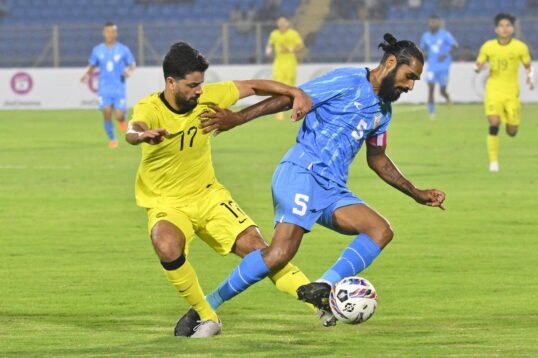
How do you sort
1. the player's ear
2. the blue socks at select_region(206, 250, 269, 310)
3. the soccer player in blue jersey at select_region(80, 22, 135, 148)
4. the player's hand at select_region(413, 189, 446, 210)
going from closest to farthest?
the blue socks at select_region(206, 250, 269, 310) → the player's ear → the player's hand at select_region(413, 189, 446, 210) → the soccer player in blue jersey at select_region(80, 22, 135, 148)

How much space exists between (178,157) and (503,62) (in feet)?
43.1

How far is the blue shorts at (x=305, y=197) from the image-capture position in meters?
8.46

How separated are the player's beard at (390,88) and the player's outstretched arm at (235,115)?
608mm

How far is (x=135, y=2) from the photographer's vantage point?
43.0 m

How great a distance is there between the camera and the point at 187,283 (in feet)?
27.9

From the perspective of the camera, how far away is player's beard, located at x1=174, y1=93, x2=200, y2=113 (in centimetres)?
845

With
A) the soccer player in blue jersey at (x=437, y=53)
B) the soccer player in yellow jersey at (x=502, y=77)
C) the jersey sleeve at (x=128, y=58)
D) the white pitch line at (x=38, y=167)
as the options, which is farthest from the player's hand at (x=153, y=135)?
the soccer player in blue jersey at (x=437, y=53)

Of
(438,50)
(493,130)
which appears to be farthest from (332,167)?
(438,50)

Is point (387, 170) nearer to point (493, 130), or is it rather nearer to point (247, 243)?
point (247, 243)

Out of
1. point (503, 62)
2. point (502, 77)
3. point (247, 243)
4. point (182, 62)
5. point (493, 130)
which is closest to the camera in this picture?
point (182, 62)

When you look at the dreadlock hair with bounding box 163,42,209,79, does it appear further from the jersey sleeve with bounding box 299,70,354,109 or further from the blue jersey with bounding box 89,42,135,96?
the blue jersey with bounding box 89,42,135,96

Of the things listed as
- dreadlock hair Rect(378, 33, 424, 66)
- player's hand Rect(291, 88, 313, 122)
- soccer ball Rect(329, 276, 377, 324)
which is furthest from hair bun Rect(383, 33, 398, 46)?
soccer ball Rect(329, 276, 377, 324)

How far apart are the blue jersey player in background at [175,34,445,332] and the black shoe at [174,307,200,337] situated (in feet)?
0.80

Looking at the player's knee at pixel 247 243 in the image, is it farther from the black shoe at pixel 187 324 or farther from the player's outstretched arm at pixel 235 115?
the player's outstretched arm at pixel 235 115
